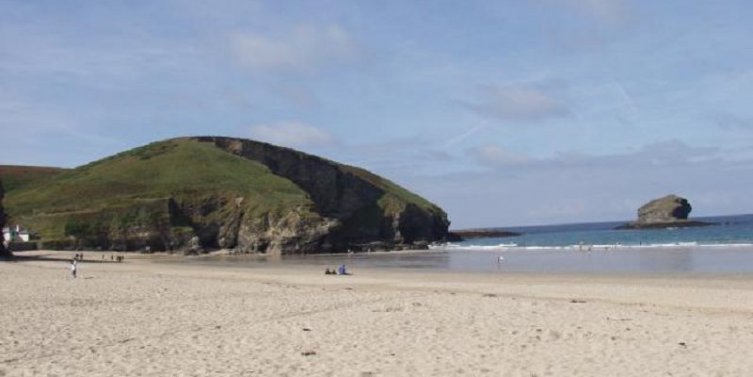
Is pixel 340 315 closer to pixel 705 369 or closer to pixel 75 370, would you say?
pixel 75 370

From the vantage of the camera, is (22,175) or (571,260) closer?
(571,260)

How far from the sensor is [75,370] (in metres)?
11.2

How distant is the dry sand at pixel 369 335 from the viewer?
1141cm

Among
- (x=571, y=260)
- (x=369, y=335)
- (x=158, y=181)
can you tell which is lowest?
(x=369, y=335)

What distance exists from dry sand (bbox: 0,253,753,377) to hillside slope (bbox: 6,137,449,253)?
234ft

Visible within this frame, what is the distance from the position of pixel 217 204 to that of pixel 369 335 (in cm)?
9386

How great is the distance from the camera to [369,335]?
14.9m

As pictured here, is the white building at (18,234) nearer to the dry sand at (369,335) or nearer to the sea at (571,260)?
the sea at (571,260)

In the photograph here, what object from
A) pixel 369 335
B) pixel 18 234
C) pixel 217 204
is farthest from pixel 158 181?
pixel 369 335

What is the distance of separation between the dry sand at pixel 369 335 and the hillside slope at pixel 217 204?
7122 centimetres

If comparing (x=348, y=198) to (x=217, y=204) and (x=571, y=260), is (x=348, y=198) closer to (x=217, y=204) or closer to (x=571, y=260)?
(x=217, y=204)

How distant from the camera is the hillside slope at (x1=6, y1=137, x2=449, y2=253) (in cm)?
9462

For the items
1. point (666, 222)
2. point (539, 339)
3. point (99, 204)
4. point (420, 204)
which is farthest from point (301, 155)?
point (539, 339)

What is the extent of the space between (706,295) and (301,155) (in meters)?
116
